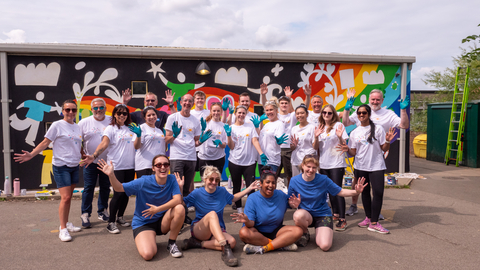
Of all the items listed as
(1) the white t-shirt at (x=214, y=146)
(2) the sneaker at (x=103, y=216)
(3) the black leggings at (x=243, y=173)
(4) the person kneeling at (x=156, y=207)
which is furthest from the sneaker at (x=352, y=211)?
(2) the sneaker at (x=103, y=216)

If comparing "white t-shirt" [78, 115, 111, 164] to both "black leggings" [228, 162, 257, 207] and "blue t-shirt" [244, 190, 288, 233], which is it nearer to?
"black leggings" [228, 162, 257, 207]

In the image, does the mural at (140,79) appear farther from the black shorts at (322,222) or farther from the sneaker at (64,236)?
the black shorts at (322,222)

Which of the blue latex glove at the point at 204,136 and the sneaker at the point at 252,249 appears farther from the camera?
the blue latex glove at the point at 204,136

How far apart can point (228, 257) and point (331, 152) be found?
2.21 metres

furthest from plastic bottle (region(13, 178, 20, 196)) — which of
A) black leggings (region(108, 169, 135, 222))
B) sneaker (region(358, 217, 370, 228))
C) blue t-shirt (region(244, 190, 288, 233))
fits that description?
sneaker (region(358, 217, 370, 228))

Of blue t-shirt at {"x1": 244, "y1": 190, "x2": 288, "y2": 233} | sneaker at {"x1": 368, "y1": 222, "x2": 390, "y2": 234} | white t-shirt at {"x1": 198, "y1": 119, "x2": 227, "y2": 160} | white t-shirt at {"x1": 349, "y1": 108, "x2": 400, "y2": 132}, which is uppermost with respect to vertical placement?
white t-shirt at {"x1": 349, "y1": 108, "x2": 400, "y2": 132}

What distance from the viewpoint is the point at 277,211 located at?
12.8 feet

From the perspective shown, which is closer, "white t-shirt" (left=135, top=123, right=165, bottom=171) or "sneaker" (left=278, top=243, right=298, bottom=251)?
"sneaker" (left=278, top=243, right=298, bottom=251)

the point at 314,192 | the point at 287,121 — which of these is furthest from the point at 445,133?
the point at 314,192

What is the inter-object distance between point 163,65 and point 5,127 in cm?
353

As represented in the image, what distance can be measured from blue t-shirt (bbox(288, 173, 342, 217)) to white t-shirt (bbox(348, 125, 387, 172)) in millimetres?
760

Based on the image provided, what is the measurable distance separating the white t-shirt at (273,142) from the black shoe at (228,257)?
1.93 meters

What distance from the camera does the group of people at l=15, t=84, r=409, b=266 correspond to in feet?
12.5

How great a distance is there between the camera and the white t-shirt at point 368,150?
4.60 m
